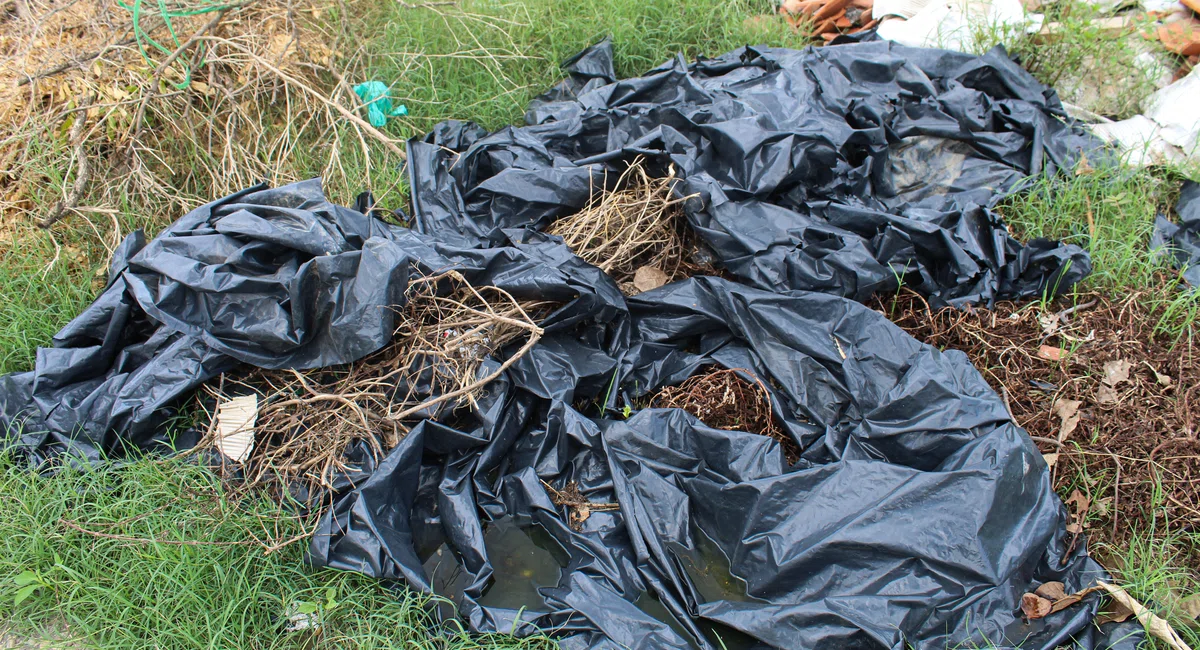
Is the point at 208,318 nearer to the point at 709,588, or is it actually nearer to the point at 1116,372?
the point at 709,588

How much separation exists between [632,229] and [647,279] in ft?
0.71

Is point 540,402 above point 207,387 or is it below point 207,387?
below

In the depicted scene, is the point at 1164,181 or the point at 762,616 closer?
the point at 762,616

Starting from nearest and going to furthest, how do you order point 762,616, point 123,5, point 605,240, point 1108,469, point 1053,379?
1. point 762,616
2. point 1108,469
3. point 1053,379
4. point 605,240
5. point 123,5

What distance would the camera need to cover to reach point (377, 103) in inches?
140

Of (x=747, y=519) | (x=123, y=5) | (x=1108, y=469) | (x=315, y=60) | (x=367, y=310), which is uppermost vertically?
(x=123, y=5)

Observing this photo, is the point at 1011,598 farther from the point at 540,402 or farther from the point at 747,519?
the point at 540,402

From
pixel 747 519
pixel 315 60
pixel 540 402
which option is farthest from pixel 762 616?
pixel 315 60

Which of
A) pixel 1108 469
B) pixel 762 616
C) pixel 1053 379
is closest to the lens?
pixel 762 616

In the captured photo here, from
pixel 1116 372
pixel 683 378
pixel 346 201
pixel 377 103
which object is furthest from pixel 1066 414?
pixel 377 103

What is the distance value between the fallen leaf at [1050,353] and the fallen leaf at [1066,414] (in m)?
0.17

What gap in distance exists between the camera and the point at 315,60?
357 centimetres

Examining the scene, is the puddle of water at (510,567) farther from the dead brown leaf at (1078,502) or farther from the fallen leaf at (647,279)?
the dead brown leaf at (1078,502)

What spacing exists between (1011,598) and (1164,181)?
2.18 metres
